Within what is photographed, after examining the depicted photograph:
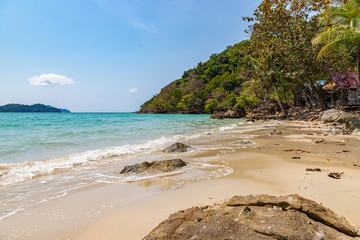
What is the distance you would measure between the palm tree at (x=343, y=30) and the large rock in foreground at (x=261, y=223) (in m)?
13.8

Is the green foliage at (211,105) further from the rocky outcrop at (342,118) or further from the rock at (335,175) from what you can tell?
the rock at (335,175)

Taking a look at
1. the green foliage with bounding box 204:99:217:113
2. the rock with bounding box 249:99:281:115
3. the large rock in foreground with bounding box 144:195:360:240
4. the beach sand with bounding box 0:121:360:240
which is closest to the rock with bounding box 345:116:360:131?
the beach sand with bounding box 0:121:360:240

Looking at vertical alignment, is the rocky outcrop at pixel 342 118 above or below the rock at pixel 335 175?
above

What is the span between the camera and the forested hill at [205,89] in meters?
68.9

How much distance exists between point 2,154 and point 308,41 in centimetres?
2058

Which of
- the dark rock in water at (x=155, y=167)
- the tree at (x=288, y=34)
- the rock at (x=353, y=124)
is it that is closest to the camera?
the dark rock in water at (x=155, y=167)

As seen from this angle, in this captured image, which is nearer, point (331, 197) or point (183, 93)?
point (331, 197)

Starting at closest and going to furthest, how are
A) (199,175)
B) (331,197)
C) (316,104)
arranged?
1. (331,197)
2. (199,175)
3. (316,104)

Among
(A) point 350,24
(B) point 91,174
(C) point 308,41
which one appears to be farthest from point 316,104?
(B) point 91,174

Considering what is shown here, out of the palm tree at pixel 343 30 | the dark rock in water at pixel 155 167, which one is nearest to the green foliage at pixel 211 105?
the palm tree at pixel 343 30

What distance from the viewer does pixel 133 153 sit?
25.1ft

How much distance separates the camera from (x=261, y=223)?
1635 mm

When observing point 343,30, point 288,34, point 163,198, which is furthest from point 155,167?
point 288,34

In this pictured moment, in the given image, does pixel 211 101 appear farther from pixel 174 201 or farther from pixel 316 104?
pixel 174 201
